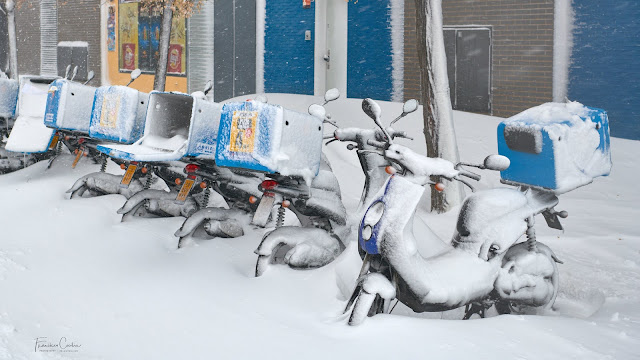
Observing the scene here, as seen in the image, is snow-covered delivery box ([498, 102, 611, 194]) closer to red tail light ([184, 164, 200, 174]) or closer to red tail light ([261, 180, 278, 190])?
red tail light ([261, 180, 278, 190])

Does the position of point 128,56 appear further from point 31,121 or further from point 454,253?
point 454,253

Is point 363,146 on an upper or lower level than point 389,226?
upper

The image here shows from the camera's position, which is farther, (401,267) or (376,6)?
(376,6)

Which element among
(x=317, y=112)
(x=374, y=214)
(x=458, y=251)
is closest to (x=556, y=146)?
(x=458, y=251)

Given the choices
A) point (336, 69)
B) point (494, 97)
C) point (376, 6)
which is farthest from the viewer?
point (336, 69)

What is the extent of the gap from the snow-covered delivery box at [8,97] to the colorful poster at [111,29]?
12.0 m

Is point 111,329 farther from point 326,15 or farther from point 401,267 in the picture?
point 326,15

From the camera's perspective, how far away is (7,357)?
3916 millimetres

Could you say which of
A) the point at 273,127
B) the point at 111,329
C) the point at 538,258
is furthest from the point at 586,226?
the point at 111,329

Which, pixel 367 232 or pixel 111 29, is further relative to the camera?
pixel 111 29

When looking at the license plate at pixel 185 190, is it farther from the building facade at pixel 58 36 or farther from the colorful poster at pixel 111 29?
the building facade at pixel 58 36

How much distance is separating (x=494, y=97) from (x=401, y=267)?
31.1 feet

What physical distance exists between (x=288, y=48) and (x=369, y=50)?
2726 mm

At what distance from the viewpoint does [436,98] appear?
27.2ft
